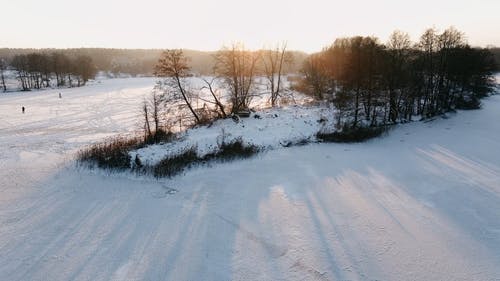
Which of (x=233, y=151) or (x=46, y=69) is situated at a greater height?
(x=46, y=69)

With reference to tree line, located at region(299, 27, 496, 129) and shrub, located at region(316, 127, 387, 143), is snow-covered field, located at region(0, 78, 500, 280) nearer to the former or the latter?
shrub, located at region(316, 127, 387, 143)

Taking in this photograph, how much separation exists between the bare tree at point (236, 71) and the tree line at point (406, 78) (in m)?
8.12

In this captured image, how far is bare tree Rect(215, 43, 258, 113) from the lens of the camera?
90.0 feet

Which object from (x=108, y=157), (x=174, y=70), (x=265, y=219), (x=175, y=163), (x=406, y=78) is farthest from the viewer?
(x=406, y=78)

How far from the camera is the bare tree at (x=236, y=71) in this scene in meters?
27.4

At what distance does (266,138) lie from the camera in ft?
65.1

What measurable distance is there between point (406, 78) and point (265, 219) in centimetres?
2018

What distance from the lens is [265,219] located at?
378 inches

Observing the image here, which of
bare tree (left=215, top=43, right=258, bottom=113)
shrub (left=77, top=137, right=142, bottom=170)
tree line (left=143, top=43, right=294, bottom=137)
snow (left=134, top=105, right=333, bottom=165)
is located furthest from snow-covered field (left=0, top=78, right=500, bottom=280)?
bare tree (left=215, top=43, right=258, bottom=113)

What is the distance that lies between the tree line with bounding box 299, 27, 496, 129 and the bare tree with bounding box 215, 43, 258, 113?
26.7 feet

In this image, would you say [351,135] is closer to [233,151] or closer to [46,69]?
[233,151]

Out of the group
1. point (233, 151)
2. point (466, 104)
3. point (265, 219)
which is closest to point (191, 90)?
point (233, 151)

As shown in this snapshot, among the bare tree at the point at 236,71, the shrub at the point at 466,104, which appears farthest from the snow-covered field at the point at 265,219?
the shrub at the point at 466,104

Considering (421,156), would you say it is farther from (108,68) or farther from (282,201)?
(108,68)
